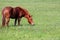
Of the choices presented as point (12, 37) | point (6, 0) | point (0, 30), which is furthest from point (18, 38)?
point (6, 0)

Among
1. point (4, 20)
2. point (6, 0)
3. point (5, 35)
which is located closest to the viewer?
point (5, 35)

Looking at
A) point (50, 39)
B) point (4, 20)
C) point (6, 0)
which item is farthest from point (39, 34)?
point (6, 0)

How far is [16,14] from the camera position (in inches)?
679

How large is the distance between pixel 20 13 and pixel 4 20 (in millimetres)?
1479

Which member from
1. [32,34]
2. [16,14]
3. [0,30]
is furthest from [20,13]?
[32,34]

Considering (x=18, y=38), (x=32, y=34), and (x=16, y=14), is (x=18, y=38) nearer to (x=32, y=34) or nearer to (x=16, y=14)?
(x=32, y=34)

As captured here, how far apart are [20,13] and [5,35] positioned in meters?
4.66

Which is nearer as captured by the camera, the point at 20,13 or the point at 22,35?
the point at 22,35

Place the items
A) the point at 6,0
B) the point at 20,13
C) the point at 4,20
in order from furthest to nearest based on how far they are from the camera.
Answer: the point at 6,0 < the point at 20,13 < the point at 4,20

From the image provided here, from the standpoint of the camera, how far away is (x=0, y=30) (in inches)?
580

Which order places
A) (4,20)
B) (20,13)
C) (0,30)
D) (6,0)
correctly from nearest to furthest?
1. (0,30)
2. (4,20)
3. (20,13)
4. (6,0)

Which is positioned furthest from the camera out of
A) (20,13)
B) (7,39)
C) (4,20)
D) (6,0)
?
(6,0)

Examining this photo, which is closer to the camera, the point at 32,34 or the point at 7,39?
the point at 7,39

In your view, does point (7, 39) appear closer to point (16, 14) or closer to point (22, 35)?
point (22, 35)
